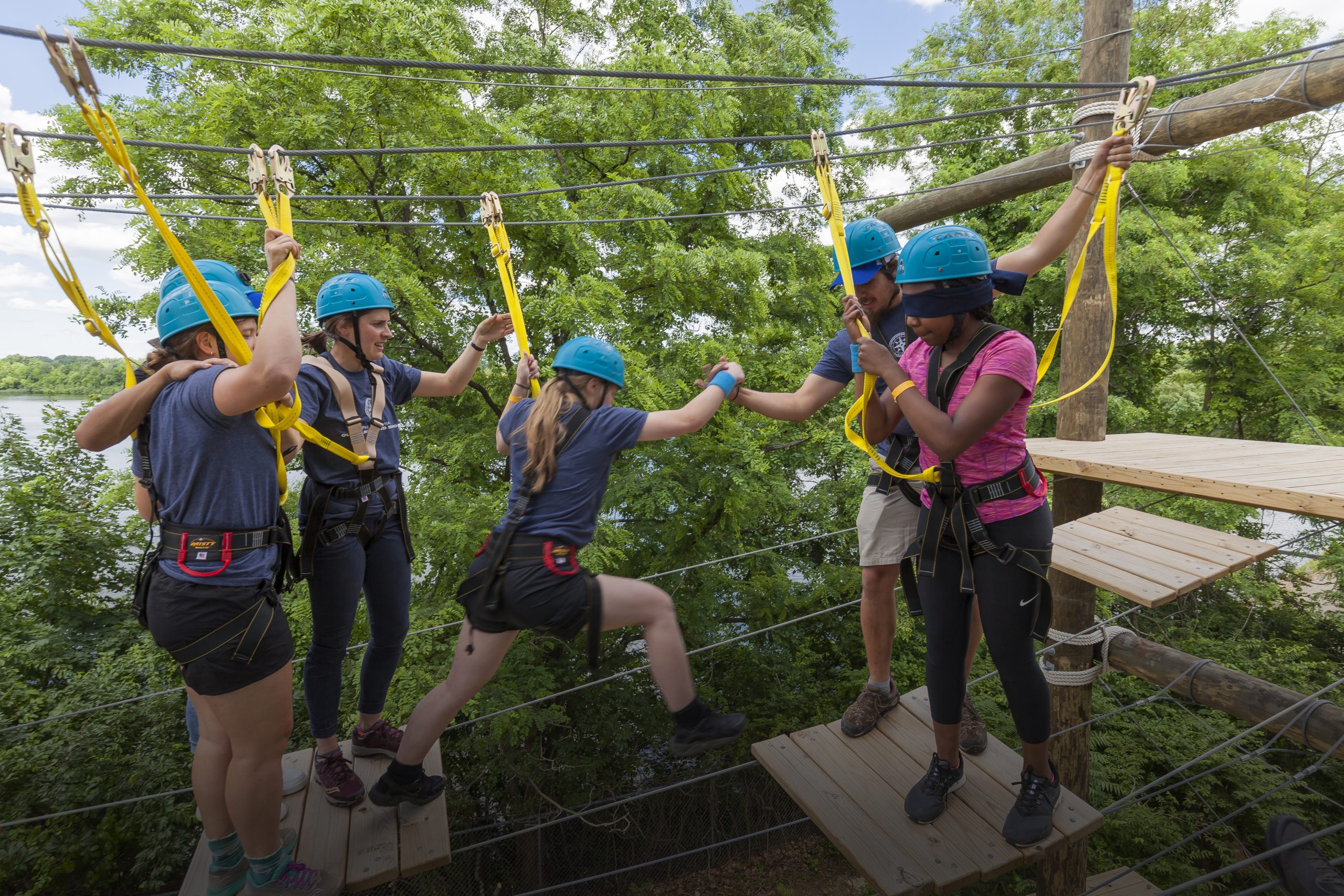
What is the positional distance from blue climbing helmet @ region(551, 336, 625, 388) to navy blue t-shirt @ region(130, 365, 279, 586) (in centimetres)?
82

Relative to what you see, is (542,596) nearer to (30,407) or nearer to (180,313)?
(180,313)

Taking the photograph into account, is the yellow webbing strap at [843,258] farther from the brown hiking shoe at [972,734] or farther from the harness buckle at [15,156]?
the harness buckle at [15,156]

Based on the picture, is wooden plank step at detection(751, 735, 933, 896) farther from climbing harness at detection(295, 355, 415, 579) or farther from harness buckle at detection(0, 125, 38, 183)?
harness buckle at detection(0, 125, 38, 183)

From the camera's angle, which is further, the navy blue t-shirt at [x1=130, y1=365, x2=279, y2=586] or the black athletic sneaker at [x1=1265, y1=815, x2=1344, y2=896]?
the black athletic sneaker at [x1=1265, y1=815, x2=1344, y2=896]

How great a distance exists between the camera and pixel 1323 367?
866 centimetres

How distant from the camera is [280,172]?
187cm

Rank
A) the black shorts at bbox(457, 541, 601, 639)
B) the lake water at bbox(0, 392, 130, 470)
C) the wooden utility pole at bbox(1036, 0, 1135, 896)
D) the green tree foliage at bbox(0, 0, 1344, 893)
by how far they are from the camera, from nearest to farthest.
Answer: the black shorts at bbox(457, 541, 601, 639) < the wooden utility pole at bbox(1036, 0, 1135, 896) < the green tree foliage at bbox(0, 0, 1344, 893) < the lake water at bbox(0, 392, 130, 470)

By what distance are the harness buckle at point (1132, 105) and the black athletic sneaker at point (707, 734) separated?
2.25 m

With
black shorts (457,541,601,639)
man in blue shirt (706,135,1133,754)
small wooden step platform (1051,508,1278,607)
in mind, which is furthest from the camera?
small wooden step platform (1051,508,1278,607)

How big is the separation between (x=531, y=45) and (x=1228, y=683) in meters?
7.80

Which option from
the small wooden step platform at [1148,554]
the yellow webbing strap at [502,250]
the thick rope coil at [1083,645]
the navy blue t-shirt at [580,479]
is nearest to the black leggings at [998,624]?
the navy blue t-shirt at [580,479]

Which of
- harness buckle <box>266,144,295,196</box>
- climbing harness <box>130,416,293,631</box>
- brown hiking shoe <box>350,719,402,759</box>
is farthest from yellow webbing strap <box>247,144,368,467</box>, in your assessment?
brown hiking shoe <box>350,719,402,759</box>

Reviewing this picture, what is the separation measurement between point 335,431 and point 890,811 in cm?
219

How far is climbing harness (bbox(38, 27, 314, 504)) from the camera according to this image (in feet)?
4.57
